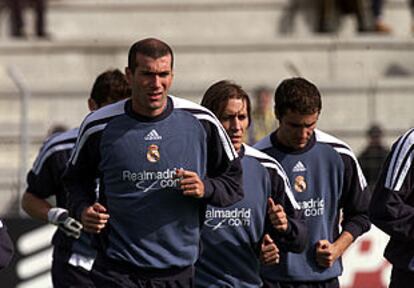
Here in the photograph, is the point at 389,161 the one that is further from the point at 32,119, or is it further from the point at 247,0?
→ the point at 247,0

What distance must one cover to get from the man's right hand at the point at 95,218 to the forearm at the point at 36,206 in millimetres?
1809

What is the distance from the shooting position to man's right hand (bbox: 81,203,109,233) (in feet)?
26.6

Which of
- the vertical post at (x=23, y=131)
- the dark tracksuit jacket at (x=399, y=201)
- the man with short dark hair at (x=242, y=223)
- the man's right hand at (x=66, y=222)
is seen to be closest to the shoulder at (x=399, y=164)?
the dark tracksuit jacket at (x=399, y=201)

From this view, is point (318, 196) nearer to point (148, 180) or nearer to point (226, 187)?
point (226, 187)

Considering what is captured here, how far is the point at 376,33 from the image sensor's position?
20.7m

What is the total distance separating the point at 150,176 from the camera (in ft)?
27.0

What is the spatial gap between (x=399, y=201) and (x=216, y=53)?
11.8m

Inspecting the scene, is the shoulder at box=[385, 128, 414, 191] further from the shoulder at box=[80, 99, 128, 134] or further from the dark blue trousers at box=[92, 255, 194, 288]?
the shoulder at box=[80, 99, 128, 134]

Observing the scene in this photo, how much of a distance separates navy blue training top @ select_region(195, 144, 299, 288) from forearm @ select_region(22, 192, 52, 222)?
140 centimetres

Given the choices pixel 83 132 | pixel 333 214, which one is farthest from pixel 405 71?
pixel 83 132

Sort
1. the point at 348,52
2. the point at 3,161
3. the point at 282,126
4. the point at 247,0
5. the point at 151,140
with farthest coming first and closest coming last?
1. the point at 247,0
2. the point at 348,52
3. the point at 3,161
4. the point at 282,126
5. the point at 151,140

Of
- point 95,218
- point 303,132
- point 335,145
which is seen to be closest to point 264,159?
point 303,132

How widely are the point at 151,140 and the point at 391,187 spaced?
139cm

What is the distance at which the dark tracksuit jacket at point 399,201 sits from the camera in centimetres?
850
